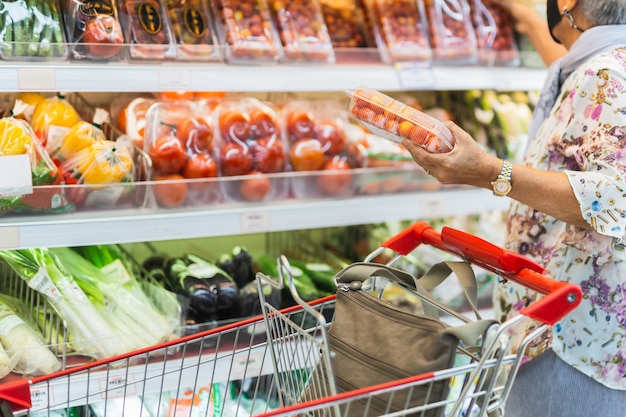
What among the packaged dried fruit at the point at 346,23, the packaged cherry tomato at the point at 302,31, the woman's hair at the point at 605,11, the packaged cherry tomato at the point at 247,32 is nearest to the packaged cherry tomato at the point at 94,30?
the packaged cherry tomato at the point at 247,32

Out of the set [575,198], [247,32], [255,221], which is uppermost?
[247,32]

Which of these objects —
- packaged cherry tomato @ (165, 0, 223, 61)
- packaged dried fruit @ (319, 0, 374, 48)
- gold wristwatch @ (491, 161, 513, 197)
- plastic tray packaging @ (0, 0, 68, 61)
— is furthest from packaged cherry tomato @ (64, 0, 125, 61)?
gold wristwatch @ (491, 161, 513, 197)

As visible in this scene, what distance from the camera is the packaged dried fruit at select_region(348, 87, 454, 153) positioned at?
153cm

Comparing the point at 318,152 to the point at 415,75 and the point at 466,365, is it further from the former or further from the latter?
the point at 466,365

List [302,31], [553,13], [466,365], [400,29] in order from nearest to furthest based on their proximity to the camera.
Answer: [466,365] < [553,13] < [302,31] < [400,29]

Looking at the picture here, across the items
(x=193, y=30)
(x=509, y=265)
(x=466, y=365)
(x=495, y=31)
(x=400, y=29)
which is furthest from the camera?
(x=495, y=31)

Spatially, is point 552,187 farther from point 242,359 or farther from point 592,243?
point 242,359

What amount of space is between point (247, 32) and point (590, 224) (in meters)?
1.14

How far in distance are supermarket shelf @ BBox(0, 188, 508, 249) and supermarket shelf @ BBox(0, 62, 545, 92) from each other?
328 millimetres

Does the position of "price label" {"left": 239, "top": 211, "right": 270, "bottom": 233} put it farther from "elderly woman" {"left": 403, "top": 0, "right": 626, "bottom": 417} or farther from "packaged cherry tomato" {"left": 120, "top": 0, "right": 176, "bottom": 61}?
"elderly woman" {"left": 403, "top": 0, "right": 626, "bottom": 417}

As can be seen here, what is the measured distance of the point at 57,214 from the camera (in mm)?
1896

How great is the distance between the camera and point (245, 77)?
210 centimetres

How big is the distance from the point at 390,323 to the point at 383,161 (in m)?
1.16

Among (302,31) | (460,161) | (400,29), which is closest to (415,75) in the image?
(400,29)
